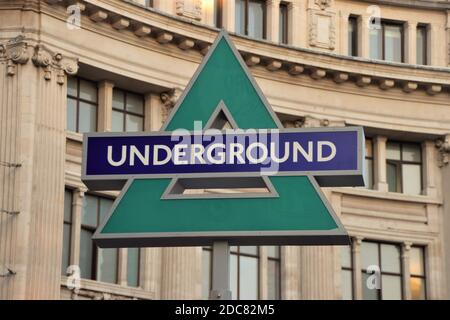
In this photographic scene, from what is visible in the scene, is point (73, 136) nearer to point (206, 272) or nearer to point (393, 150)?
point (206, 272)

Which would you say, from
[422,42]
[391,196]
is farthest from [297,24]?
[391,196]

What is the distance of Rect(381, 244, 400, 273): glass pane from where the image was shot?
52719 millimetres

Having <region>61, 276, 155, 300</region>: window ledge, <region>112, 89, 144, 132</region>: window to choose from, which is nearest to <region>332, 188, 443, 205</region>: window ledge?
<region>112, 89, 144, 132</region>: window

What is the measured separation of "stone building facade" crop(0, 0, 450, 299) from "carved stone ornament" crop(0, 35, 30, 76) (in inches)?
1.8

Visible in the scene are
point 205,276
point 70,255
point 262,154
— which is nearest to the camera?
point 262,154

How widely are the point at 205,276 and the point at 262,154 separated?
30.0 metres

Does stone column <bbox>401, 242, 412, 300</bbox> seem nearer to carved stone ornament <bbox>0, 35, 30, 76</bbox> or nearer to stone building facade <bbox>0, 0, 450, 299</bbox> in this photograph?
stone building facade <bbox>0, 0, 450, 299</bbox>

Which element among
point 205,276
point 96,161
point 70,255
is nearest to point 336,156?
point 96,161

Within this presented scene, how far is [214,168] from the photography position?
62.8ft

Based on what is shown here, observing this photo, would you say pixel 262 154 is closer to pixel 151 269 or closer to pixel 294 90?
pixel 151 269

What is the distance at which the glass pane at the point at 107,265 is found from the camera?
45938 millimetres

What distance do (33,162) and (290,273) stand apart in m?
11.9
